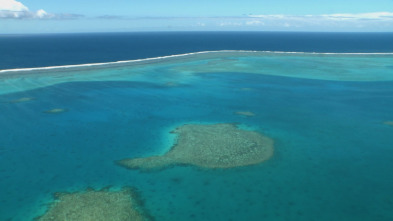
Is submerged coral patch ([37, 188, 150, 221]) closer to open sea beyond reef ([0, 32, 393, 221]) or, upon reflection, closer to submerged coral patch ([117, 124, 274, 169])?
open sea beyond reef ([0, 32, 393, 221])

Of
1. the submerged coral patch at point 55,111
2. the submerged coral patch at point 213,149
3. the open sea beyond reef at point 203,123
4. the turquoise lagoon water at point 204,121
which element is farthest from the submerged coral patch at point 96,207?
the submerged coral patch at point 55,111

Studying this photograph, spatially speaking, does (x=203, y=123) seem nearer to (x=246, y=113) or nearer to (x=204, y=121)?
(x=204, y=121)

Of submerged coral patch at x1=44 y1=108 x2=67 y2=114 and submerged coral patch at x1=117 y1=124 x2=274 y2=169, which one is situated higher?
submerged coral patch at x1=44 y1=108 x2=67 y2=114

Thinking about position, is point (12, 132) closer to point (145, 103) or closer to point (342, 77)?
point (145, 103)

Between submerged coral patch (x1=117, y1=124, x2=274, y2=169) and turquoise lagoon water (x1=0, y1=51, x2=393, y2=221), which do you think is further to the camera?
submerged coral patch (x1=117, y1=124, x2=274, y2=169)

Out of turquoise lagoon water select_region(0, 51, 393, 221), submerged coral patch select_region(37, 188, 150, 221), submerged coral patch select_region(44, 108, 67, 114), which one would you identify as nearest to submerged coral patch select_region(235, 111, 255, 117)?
turquoise lagoon water select_region(0, 51, 393, 221)

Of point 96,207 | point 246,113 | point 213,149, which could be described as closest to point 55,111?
point 213,149
